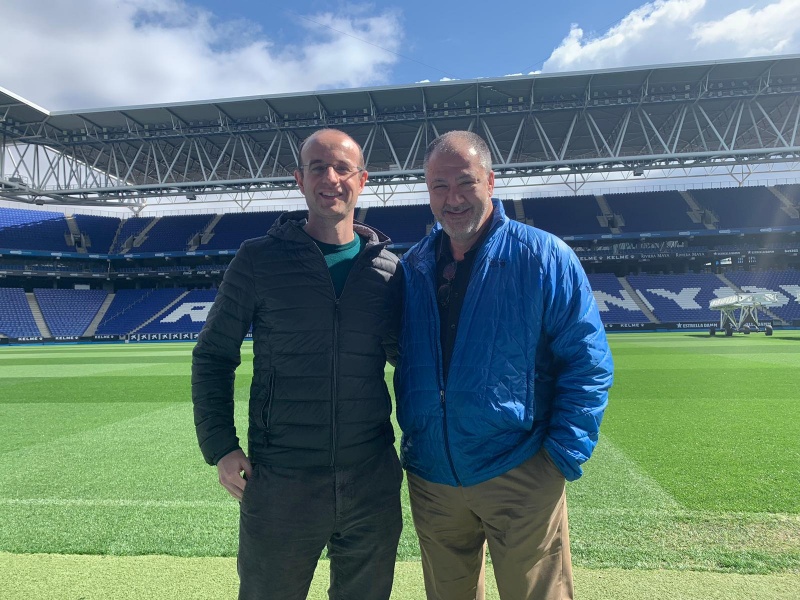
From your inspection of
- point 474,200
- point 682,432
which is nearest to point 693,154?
point 682,432

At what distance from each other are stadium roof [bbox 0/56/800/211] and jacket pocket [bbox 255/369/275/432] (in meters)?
25.0

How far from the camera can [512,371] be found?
6.35 feet

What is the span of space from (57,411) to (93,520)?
5.92 metres

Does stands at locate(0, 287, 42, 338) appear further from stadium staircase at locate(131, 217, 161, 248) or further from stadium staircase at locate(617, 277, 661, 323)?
stadium staircase at locate(617, 277, 661, 323)

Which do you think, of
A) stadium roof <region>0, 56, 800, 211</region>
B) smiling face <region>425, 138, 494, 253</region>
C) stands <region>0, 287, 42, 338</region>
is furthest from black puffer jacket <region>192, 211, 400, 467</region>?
stands <region>0, 287, 42, 338</region>

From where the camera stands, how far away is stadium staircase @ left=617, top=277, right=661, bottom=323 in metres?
33.3

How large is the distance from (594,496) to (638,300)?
116ft

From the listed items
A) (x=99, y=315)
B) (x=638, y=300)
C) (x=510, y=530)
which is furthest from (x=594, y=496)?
(x=99, y=315)

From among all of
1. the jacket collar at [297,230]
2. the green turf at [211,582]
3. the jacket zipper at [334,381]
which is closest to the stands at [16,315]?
the green turf at [211,582]

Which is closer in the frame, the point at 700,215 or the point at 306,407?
the point at 306,407

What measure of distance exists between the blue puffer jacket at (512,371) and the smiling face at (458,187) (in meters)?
0.14

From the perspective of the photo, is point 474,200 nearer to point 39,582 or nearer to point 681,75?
point 39,582

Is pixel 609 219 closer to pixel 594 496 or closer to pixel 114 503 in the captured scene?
pixel 594 496

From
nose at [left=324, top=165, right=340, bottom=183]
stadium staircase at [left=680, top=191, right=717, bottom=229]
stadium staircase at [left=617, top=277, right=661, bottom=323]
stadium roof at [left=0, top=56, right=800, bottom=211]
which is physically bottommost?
stadium staircase at [left=617, top=277, right=661, bottom=323]
